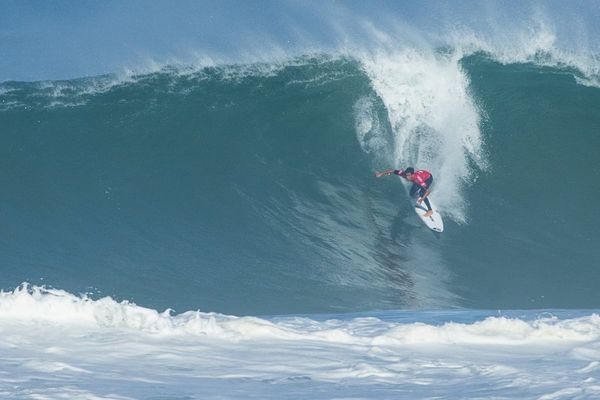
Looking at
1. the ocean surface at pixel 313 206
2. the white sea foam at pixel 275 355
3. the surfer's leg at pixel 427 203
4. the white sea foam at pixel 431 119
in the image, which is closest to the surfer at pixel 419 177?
the surfer's leg at pixel 427 203

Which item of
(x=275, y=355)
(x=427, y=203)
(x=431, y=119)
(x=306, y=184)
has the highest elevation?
(x=431, y=119)

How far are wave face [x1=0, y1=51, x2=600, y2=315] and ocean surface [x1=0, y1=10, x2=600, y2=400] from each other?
3 cm

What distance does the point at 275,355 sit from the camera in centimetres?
543

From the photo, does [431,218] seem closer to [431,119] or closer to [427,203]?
[427,203]

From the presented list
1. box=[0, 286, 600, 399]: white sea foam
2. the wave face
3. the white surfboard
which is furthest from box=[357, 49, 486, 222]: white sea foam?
box=[0, 286, 600, 399]: white sea foam

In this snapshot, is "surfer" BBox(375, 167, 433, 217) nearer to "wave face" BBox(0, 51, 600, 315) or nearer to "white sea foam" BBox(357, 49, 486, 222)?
"wave face" BBox(0, 51, 600, 315)

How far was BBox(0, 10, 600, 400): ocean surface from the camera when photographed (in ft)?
19.7

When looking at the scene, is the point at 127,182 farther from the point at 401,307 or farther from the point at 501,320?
the point at 501,320

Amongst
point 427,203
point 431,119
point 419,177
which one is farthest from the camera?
point 431,119

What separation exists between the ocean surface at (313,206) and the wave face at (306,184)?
0.10ft

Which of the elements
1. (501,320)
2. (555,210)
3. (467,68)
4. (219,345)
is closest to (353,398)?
(219,345)

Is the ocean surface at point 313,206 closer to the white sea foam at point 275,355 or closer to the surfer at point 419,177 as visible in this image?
the white sea foam at point 275,355

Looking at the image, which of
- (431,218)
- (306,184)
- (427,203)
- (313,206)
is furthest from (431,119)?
(313,206)

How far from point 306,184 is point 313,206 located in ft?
1.57
